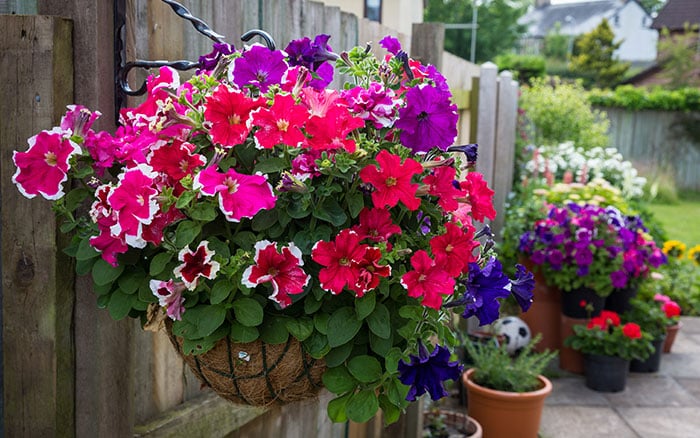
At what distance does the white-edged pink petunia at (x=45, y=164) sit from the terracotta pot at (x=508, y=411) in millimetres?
3036

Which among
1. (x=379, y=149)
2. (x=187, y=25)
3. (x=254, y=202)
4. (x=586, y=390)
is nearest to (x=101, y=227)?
(x=254, y=202)

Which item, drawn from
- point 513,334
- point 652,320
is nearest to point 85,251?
point 513,334

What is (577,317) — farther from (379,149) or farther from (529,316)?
(379,149)

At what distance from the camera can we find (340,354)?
4.57 feet

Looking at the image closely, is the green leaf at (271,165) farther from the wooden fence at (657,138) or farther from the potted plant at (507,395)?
the wooden fence at (657,138)

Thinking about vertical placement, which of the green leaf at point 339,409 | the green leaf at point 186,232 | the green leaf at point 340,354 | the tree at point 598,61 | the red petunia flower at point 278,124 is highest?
the tree at point 598,61

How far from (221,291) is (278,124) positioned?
295mm

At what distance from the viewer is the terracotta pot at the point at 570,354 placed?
210 inches

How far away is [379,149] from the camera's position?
1375 mm

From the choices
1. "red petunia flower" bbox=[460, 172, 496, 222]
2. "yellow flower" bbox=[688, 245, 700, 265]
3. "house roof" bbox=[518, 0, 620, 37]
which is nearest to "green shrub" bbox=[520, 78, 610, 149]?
"yellow flower" bbox=[688, 245, 700, 265]

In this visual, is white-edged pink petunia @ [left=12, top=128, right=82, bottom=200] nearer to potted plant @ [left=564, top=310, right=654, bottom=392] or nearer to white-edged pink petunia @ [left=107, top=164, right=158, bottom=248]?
white-edged pink petunia @ [left=107, top=164, right=158, bottom=248]

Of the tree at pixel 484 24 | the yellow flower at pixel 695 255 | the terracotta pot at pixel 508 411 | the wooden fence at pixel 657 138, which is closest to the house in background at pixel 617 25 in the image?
the tree at pixel 484 24

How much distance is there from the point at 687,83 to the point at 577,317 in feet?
75.5

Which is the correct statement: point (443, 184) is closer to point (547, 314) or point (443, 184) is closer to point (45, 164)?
point (45, 164)
